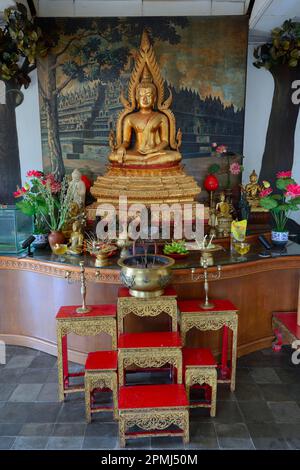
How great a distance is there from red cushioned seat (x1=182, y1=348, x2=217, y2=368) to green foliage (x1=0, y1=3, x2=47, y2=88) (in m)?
3.38

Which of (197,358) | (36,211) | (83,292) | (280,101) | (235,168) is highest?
(280,101)

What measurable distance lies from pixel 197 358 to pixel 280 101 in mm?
3446

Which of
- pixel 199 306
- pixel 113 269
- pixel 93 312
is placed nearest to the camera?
pixel 93 312

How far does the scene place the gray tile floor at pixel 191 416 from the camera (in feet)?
8.26

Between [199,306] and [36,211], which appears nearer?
[199,306]

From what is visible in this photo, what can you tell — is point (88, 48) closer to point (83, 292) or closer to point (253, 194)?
point (253, 194)

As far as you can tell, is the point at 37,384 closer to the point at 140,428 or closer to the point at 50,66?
the point at 140,428

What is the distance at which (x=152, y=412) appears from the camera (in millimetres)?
2391

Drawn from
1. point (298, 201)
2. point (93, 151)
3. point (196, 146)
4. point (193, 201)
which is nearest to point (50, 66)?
point (93, 151)

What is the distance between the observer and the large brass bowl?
9.29 ft

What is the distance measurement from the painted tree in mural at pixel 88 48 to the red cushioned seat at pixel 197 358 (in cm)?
332

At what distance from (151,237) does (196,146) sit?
1675mm

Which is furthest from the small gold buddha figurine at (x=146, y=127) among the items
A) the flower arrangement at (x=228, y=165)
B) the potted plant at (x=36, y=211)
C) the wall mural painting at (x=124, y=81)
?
the potted plant at (x=36, y=211)

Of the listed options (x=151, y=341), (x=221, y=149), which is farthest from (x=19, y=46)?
→ (x=151, y=341)
